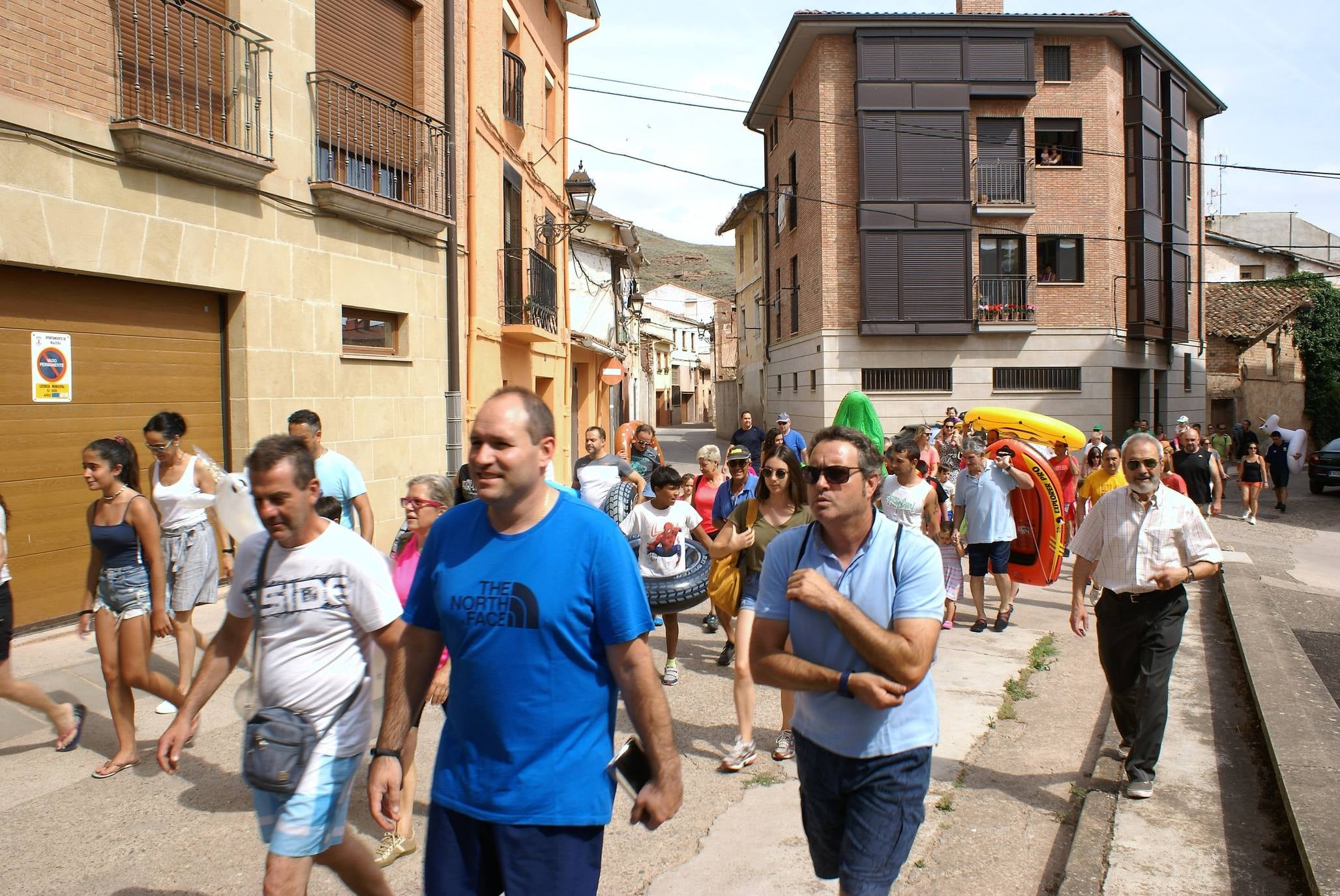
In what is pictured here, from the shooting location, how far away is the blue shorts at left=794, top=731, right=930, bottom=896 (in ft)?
9.04


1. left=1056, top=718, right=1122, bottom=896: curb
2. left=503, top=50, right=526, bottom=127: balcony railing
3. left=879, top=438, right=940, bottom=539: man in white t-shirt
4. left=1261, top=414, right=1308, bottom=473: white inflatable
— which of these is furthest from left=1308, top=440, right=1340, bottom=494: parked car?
left=1056, top=718, right=1122, bottom=896: curb

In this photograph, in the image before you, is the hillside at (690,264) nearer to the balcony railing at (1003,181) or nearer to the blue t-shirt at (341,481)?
the balcony railing at (1003,181)

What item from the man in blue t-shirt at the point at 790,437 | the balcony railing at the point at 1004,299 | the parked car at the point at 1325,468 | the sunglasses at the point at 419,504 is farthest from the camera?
the balcony railing at the point at 1004,299

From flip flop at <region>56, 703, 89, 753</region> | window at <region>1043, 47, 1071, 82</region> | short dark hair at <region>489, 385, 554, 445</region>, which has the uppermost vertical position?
window at <region>1043, 47, 1071, 82</region>

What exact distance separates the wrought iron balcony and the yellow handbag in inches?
864

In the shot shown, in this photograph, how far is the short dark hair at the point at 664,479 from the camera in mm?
6387

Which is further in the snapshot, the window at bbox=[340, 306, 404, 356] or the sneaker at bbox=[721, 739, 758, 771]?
the window at bbox=[340, 306, 404, 356]

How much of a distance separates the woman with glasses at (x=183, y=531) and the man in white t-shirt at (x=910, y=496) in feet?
15.7

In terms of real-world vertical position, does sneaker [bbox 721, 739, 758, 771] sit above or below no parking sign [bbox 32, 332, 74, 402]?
below

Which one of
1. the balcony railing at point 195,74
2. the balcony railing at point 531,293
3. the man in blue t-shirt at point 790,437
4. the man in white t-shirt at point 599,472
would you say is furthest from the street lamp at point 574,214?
the man in white t-shirt at point 599,472

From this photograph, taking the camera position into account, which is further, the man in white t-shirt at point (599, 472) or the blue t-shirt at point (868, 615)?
the man in white t-shirt at point (599, 472)

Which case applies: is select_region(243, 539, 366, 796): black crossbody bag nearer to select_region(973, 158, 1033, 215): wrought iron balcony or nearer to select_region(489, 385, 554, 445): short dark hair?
select_region(489, 385, 554, 445): short dark hair

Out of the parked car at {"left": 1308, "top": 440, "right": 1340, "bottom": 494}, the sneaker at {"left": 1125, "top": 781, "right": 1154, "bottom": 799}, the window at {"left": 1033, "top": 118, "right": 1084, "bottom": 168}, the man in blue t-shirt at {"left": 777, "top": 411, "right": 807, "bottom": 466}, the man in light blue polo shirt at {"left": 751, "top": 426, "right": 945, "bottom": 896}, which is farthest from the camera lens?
the window at {"left": 1033, "top": 118, "right": 1084, "bottom": 168}

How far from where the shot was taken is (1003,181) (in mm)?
25250
